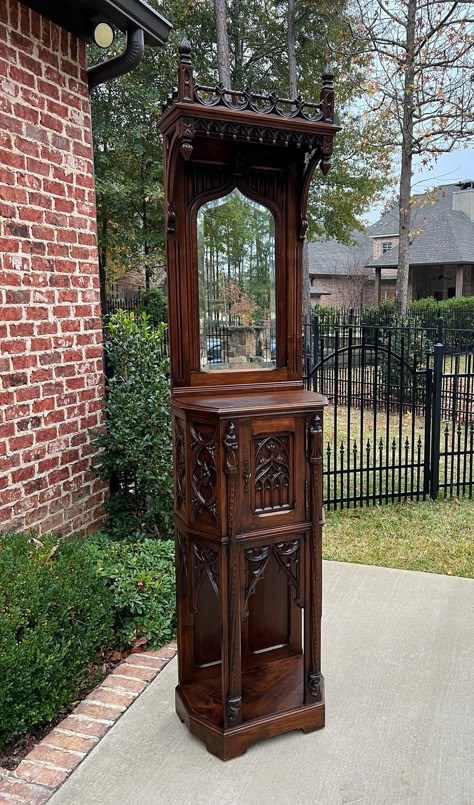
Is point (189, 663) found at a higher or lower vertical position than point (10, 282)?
lower

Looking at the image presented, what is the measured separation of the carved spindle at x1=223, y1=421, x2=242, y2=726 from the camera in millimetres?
2076

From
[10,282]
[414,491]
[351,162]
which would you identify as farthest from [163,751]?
[351,162]

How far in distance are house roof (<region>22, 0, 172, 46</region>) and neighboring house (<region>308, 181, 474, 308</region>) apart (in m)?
17.6

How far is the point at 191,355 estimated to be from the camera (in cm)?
238

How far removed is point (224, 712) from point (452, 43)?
516 inches

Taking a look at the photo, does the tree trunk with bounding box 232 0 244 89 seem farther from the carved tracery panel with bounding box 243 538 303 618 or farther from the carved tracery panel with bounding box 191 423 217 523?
the carved tracery panel with bounding box 243 538 303 618

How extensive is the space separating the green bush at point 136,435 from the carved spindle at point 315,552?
1.53m

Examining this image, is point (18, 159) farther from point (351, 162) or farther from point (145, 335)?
point (351, 162)

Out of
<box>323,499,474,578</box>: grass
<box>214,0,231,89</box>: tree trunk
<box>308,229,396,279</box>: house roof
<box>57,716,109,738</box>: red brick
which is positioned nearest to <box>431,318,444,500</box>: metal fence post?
<box>323,499,474,578</box>: grass

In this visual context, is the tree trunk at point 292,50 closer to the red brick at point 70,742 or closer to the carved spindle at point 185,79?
the carved spindle at point 185,79

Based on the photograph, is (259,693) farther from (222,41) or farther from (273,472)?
(222,41)

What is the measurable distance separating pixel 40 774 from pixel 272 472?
137 cm

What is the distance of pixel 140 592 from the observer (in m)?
3.11

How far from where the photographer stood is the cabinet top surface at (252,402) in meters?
2.08
